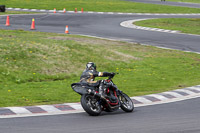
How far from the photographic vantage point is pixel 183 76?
19.1 meters

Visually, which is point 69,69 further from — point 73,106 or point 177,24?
point 177,24

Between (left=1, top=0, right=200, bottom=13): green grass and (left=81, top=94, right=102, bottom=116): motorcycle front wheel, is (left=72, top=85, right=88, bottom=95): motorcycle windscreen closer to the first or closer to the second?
(left=81, top=94, right=102, bottom=116): motorcycle front wheel

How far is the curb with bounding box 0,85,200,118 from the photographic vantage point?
11.5 m

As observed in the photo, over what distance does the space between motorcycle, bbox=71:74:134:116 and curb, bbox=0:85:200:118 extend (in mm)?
612

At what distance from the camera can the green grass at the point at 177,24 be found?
129 ft

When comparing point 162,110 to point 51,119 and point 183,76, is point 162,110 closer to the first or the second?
point 51,119

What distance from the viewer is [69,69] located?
62.3 feet

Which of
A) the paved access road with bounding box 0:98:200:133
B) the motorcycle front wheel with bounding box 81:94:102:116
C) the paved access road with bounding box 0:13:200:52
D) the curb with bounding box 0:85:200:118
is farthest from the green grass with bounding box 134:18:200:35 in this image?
the motorcycle front wheel with bounding box 81:94:102:116

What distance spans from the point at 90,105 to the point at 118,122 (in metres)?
1.05

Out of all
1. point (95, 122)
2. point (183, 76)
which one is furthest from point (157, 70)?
point (95, 122)

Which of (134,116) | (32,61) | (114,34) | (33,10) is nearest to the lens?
(134,116)

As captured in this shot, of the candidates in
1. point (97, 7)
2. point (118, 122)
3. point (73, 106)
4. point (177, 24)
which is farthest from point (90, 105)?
point (97, 7)

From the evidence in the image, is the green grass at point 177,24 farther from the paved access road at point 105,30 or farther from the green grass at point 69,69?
the green grass at point 69,69

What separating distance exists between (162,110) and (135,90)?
326cm
